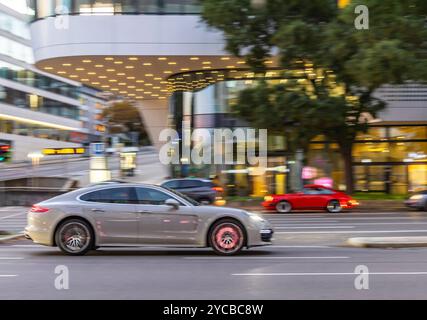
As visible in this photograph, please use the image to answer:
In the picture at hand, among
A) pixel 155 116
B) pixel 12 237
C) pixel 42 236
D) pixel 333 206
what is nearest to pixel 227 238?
pixel 42 236

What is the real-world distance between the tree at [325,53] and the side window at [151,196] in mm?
14778

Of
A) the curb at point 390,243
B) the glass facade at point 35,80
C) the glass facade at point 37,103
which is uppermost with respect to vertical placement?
the glass facade at point 35,80

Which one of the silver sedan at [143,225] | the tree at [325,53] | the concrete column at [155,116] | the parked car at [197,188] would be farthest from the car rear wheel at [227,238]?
the concrete column at [155,116]

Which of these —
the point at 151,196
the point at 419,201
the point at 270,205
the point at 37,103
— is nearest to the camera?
the point at 151,196

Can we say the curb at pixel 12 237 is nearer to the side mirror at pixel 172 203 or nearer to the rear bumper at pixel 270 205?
the side mirror at pixel 172 203

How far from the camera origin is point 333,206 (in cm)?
2892

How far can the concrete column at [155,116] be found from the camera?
162 feet

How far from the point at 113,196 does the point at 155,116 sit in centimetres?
4039

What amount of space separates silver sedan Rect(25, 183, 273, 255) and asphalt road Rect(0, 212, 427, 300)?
0.32 m

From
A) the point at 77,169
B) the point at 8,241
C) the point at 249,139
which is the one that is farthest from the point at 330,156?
the point at 77,169

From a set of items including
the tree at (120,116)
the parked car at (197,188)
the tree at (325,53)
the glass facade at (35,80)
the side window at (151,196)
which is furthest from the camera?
the tree at (120,116)

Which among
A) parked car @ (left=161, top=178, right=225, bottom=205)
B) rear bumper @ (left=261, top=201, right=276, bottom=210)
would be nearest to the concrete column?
parked car @ (left=161, top=178, right=225, bottom=205)

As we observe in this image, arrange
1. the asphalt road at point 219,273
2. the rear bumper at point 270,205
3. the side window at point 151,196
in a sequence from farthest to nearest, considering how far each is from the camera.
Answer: the rear bumper at point 270,205, the side window at point 151,196, the asphalt road at point 219,273

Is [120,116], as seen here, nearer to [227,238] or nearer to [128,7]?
[128,7]
